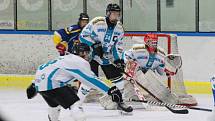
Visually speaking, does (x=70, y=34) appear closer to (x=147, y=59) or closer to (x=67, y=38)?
(x=67, y=38)

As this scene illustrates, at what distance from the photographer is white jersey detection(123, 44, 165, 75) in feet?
17.9

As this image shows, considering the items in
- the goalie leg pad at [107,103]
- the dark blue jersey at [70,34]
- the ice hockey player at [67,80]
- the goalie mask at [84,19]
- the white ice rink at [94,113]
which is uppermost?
the goalie mask at [84,19]

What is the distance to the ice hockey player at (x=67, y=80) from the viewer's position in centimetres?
363

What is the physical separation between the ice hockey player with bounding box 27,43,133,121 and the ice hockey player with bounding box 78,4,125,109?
1.24 meters

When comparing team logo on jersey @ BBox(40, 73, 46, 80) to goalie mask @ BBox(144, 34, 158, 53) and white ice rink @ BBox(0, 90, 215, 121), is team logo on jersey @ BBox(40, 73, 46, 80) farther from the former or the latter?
goalie mask @ BBox(144, 34, 158, 53)

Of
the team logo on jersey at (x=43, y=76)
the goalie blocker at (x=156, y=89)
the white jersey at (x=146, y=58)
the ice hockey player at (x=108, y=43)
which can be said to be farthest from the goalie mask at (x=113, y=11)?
the team logo on jersey at (x=43, y=76)

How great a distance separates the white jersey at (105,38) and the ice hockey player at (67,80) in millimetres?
1295

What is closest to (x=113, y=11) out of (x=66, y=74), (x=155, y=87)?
(x=155, y=87)

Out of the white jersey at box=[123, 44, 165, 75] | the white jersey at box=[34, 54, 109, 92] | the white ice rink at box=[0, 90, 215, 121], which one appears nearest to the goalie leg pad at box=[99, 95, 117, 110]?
the white ice rink at box=[0, 90, 215, 121]

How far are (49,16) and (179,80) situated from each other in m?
2.83

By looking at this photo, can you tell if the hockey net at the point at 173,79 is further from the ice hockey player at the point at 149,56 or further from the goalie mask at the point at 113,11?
the goalie mask at the point at 113,11

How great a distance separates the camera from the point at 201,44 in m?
6.94

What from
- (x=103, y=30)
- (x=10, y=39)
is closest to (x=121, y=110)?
(x=103, y=30)

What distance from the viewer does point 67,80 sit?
3.75 m
